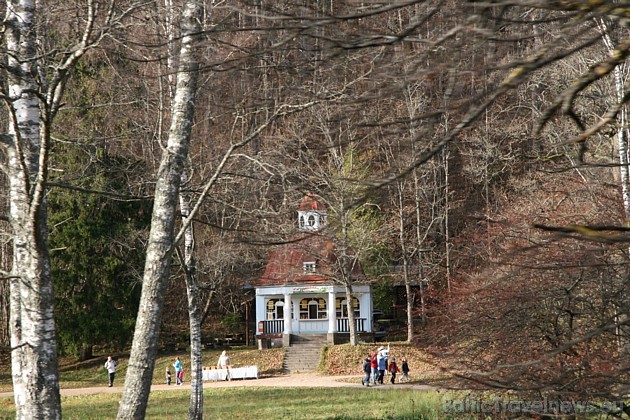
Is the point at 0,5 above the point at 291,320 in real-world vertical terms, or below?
above

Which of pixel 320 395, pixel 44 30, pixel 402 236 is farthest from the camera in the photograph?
pixel 402 236

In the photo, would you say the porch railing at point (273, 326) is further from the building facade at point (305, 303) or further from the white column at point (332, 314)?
the white column at point (332, 314)

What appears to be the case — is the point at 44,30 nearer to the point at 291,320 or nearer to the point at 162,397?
the point at 162,397

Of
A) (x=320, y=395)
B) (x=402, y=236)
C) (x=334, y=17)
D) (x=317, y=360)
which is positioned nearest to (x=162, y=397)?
(x=320, y=395)

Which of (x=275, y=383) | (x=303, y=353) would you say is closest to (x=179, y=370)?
(x=275, y=383)

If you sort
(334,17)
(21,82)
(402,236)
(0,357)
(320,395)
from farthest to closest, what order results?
1. (0,357)
2. (402,236)
3. (320,395)
4. (21,82)
5. (334,17)

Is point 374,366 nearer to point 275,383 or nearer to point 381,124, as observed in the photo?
point 275,383

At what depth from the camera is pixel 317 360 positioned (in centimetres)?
3506

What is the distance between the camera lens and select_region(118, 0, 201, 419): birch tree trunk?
765cm

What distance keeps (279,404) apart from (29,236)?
48.3ft

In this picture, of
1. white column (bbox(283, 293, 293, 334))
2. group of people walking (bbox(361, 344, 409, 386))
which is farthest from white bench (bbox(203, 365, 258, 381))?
white column (bbox(283, 293, 293, 334))

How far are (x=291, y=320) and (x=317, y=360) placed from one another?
5.04 m

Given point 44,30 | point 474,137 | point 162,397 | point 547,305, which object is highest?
point 474,137

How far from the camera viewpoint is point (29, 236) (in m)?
6.34
